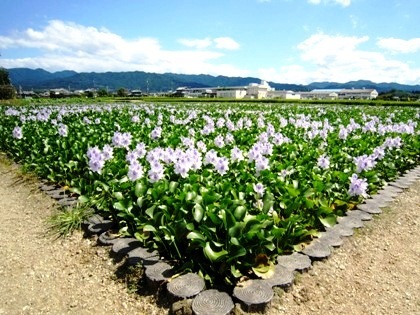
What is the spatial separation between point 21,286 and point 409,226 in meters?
4.47

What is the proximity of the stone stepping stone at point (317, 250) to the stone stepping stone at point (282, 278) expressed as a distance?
1.37ft

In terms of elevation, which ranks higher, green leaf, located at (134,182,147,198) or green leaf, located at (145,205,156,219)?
green leaf, located at (134,182,147,198)

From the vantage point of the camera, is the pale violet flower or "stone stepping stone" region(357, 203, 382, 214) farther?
the pale violet flower

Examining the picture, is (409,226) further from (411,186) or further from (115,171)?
(115,171)

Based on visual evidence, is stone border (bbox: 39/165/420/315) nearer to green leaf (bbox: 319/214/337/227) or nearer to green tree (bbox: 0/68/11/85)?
green leaf (bbox: 319/214/337/227)

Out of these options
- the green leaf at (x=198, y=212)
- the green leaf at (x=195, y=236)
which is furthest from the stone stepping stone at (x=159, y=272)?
the green leaf at (x=198, y=212)

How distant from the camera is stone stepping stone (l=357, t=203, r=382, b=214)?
5.02 m

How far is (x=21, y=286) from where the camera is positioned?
3.50 metres

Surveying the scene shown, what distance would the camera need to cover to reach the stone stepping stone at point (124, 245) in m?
3.85

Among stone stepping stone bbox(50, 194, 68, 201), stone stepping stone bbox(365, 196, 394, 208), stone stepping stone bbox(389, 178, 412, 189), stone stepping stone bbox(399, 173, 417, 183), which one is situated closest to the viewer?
stone stepping stone bbox(365, 196, 394, 208)

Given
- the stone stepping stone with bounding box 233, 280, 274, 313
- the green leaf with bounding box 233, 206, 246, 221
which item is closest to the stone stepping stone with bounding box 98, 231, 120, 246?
the green leaf with bounding box 233, 206, 246, 221

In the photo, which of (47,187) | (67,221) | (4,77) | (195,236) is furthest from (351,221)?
(4,77)

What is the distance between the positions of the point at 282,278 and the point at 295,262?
0.36m

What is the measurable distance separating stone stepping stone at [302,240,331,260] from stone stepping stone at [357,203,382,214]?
55.7 inches
